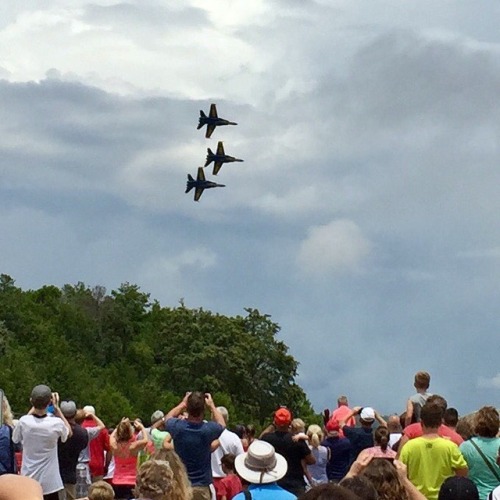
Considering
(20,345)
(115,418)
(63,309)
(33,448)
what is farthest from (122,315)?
(33,448)

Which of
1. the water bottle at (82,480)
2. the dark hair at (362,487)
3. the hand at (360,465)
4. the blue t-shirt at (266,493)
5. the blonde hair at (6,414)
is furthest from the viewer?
the water bottle at (82,480)

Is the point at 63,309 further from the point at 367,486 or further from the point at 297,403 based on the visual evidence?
the point at 367,486

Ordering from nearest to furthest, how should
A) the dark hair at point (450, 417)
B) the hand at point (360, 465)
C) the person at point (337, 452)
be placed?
the hand at point (360, 465)
the dark hair at point (450, 417)
the person at point (337, 452)

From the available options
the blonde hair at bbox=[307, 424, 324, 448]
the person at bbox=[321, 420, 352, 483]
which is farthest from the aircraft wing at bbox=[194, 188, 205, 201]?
the person at bbox=[321, 420, 352, 483]

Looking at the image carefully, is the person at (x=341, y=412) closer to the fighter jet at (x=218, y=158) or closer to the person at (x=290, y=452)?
the person at (x=290, y=452)

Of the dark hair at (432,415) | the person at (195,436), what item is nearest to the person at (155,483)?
the dark hair at (432,415)

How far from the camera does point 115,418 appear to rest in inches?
3907

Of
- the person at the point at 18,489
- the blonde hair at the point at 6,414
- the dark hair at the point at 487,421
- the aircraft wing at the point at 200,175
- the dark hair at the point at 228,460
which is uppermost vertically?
the aircraft wing at the point at 200,175

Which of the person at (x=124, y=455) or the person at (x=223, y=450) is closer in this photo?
the person at (x=223, y=450)

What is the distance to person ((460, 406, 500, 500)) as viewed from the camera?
38.6 feet

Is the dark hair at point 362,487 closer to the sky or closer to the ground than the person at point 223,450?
closer to the ground

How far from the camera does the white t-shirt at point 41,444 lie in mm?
14266

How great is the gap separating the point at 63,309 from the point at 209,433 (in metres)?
111

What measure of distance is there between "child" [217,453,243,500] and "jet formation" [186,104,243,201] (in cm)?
5303
